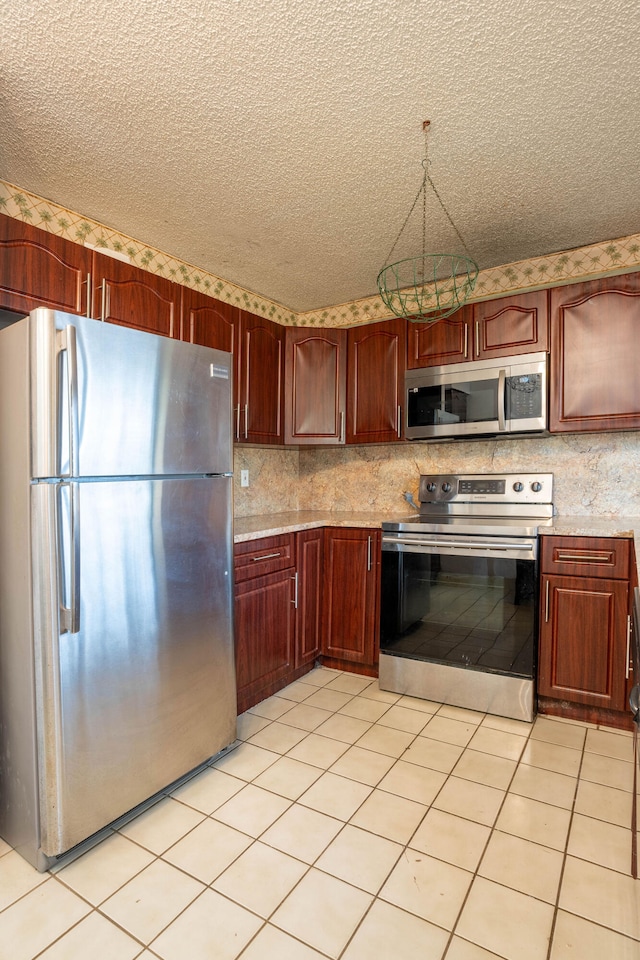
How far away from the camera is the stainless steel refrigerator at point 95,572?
1.53 metres

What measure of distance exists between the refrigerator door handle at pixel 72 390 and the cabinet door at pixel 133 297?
0.67m

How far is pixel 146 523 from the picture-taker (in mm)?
1778

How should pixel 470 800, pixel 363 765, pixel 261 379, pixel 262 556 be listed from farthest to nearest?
pixel 261 379 → pixel 262 556 → pixel 363 765 → pixel 470 800

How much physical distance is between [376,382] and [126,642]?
2.11 meters

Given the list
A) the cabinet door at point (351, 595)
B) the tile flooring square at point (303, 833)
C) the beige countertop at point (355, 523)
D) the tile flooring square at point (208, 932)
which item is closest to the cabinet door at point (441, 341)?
the beige countertop at point (355, 523)

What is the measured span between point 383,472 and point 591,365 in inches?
54.5

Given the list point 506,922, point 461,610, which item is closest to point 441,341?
point 461,610

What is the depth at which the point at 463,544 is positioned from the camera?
8.52 feet

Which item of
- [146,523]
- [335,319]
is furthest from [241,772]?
[335,319]

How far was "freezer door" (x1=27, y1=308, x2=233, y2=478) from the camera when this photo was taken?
59.3 inches

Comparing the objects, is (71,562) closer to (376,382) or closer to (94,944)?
(94,944)

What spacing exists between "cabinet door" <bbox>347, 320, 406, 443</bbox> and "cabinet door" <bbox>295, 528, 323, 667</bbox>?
2.33ft

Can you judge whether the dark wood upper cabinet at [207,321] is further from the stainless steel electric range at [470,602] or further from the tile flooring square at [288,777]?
the tile flooring square at [288,777]

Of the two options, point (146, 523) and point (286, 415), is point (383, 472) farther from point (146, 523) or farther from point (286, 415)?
point (146, 523)
